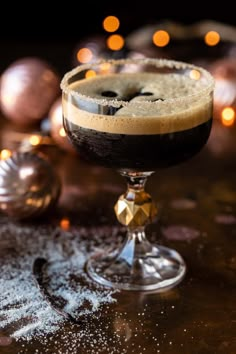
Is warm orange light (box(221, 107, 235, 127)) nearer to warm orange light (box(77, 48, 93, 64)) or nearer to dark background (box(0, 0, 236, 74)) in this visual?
warm orange light (box(77, 48, 93, 64))

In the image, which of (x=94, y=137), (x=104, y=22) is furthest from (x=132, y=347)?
(x=104, y=22)

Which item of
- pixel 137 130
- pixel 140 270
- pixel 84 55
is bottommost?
pixel 140 270

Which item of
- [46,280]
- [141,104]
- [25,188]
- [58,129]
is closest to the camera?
[141,104]

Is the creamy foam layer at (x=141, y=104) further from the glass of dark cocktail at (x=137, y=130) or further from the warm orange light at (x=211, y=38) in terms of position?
the warm orange light at (x=211, y=38)

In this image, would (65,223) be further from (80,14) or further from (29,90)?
(80,14)

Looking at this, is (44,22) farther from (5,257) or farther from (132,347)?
(132,347)

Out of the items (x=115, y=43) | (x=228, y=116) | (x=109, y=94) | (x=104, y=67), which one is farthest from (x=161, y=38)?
(x=109, y=94)

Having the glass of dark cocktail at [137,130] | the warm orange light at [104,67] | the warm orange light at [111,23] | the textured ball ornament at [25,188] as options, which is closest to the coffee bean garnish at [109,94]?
the glass of dark cocktail at [137,130]
